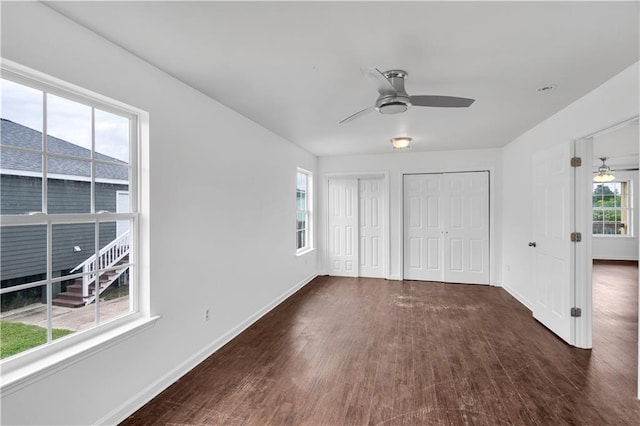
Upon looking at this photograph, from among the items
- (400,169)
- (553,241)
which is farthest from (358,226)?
(553,241)

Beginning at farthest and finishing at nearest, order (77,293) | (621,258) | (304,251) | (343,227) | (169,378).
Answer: (621,258) < (343,227) < (304,251) < (169,378) < (77,293)

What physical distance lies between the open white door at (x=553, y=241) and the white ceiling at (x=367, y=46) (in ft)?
2.22

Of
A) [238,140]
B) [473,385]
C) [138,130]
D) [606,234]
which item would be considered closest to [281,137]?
[238,140]

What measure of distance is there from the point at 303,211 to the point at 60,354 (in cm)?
439

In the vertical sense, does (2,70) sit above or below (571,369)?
above

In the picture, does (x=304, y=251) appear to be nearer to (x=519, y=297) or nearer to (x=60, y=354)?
(x=519, y=297)

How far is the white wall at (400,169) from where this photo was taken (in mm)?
5547

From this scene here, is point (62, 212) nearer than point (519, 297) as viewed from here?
Yes

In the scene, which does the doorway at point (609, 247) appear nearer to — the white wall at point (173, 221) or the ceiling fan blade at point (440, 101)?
the ceiling fan blade at point (440, 101)

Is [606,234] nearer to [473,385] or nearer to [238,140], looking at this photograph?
[473,385]

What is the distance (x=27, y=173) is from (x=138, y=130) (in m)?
0.81

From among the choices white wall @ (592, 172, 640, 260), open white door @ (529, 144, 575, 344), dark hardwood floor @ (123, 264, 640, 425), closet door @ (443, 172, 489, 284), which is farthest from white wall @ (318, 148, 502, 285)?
white wall @ (592, 172, 640, 260)

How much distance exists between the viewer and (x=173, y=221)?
8.54ft

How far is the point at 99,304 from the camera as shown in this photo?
210 centimetres
